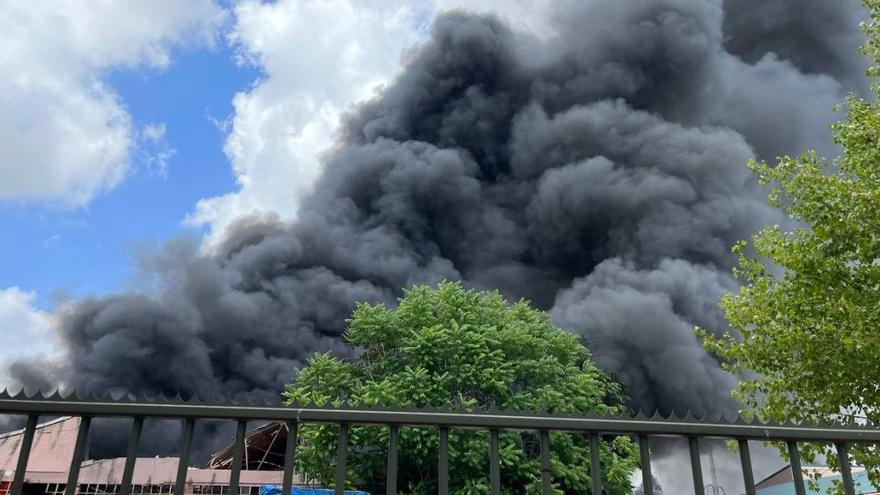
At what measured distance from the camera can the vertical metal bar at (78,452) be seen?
3.23 metres

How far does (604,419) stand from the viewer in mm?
3457

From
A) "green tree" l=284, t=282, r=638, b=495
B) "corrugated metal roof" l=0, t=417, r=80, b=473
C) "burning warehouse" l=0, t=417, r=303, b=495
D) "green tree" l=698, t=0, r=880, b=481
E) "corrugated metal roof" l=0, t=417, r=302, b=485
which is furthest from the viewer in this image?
"corrugated metal roof" l=0, t=417, r=80, b=473

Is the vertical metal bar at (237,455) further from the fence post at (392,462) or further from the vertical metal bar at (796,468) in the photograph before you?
the vertical metal bar at (796,468)

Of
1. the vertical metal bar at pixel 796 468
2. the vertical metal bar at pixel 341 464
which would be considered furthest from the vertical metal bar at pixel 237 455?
the vertical metal bar at pixel 796 468

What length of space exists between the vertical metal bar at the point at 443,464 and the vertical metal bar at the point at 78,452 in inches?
72.7

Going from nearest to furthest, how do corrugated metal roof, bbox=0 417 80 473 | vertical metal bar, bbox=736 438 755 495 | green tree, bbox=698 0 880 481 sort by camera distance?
vertical metal bar, bbox=736 438 755 495 < green tree, bbox=698 0 880 481 < corrugated metal roof, bbox=0 417 80 473

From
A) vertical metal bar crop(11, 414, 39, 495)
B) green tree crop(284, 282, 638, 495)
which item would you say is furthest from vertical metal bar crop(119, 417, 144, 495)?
green tree crop(284, 282, 638, 495)

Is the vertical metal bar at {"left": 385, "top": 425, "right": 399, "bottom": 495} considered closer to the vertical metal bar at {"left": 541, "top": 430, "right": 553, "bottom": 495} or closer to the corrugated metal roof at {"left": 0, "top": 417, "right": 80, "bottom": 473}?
the vertical metal bar at {"left": 541, "top": 430, "right": 553, "bottom": 495}

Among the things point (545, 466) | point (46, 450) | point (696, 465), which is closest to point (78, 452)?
point (545, 466)

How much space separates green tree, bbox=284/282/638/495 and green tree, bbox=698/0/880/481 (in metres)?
8.63

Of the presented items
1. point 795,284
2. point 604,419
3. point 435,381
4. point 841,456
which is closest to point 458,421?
point 604,419

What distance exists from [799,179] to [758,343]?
324cm

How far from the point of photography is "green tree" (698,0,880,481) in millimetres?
10297

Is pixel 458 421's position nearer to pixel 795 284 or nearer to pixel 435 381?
pixel 795 284
